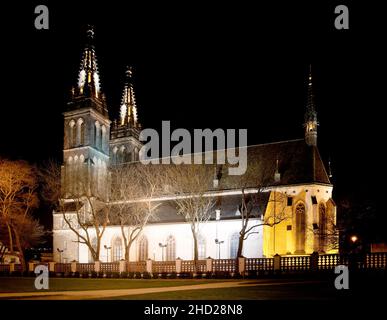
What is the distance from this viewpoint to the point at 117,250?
60.8 metres

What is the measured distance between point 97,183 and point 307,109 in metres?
29.4

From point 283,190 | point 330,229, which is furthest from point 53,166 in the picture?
point 330,229

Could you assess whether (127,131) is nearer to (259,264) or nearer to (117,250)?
(117,250)

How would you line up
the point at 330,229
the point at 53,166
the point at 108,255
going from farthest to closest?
the point at 108,255 < the point at 330,229 < the point at 53,166

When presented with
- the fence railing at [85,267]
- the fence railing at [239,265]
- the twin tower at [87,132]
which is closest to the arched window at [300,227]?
the fence railing at [239,265]

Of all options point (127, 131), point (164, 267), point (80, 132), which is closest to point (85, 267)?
point (164, 267)

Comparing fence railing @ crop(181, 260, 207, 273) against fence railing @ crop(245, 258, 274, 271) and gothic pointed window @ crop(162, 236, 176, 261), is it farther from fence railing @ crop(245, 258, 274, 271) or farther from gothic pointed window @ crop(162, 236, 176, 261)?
gothic pointed window @ crop(162, 236, 176, 261)

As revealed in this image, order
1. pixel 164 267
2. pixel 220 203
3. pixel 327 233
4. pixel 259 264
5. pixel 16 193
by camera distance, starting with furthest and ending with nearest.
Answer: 1. pixel 220 203
2. pixel 16 193
3. pixel 327 233
4. pixel 164 267
5. pixel 259 264

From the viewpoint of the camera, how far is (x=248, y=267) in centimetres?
3653

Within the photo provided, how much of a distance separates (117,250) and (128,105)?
97.2 ft

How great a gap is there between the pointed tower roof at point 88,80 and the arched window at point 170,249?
852 inches

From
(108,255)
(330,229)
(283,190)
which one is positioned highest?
(283,190)

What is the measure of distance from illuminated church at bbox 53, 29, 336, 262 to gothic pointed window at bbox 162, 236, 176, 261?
0.12 metres
